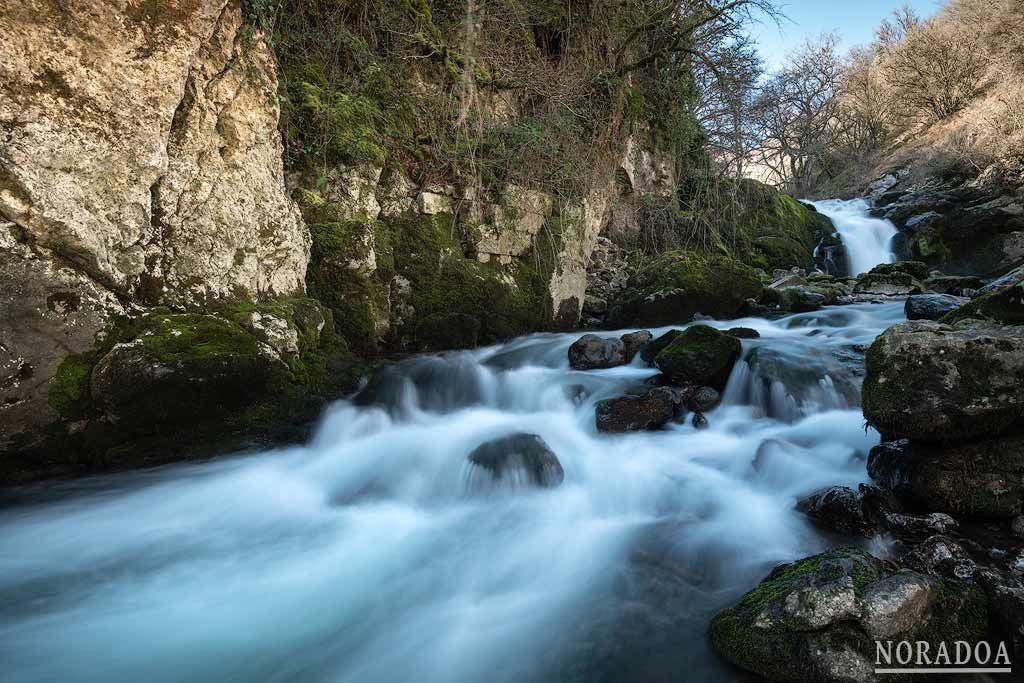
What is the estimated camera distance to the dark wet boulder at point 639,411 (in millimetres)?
5129

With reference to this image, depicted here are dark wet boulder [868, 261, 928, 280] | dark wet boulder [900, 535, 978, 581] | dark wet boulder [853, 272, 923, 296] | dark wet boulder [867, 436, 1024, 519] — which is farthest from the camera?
dark wet boulder [868, 261, 928, 280]

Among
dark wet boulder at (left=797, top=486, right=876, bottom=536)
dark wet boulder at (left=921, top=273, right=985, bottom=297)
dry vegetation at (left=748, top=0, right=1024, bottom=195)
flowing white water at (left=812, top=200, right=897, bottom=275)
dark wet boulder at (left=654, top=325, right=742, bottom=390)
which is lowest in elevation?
dark wet boulder at (left=797, top=486, right=876, bottom=536)

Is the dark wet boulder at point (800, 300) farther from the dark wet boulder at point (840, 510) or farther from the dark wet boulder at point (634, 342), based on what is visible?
the dark wet boulder at point (840, 510)

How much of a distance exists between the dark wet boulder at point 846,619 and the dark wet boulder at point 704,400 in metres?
3.07

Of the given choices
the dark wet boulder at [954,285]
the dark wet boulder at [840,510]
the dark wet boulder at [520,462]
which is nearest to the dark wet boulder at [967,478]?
the dark wet boulder at [840,510]

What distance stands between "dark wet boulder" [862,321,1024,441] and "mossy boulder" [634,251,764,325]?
546cm

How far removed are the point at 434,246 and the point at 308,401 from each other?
2.55 metres

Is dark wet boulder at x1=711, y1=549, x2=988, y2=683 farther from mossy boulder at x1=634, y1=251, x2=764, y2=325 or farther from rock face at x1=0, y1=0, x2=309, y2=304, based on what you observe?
mossy boulder at x1=634, y1=251, x2=764, y2=325

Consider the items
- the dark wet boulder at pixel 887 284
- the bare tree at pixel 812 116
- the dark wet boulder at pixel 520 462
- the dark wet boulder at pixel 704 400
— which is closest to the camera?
the dark wet boulder at pixel 520 462

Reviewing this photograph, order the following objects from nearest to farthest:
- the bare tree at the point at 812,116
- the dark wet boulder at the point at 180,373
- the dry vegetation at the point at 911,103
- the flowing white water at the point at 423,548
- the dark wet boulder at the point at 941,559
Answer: the dark wet boulder at the point at 941,559
the flowing white water at the point at 423,548
the dark wet boulder at the point at 180,373
the dry vegetation at the point at 911,103
the bare tree at the point at 812,116

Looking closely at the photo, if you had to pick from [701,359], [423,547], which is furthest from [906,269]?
[423,547]

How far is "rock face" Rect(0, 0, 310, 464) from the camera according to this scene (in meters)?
3.64

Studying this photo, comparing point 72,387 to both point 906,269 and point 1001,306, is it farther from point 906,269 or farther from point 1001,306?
point 906,269

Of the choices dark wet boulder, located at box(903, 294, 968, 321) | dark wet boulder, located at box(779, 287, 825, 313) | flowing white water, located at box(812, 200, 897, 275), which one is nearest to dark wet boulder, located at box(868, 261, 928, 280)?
flowing white water, located at box(812, 200, 897, 275)
